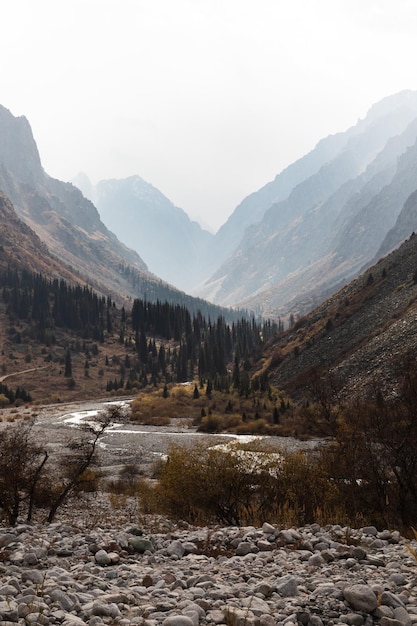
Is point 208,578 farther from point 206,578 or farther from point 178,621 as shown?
point 178,621

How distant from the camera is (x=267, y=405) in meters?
68.9

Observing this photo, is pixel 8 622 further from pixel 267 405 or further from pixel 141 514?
pixel 267 405

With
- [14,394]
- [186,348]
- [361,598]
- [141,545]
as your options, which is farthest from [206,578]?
[186,348]

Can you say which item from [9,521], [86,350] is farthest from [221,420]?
[86,350]

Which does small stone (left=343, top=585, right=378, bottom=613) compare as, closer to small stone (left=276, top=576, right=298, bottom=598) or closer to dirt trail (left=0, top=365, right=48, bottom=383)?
small stone (left=276, top=576, right=298, bottom=598)

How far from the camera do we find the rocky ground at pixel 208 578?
6.98 m

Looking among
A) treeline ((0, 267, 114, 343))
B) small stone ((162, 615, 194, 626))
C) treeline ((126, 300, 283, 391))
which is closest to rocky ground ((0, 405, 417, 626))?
small stone ((162, 615, 194, 626))

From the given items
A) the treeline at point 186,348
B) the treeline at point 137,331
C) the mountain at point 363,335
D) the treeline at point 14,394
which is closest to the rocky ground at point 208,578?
the mountain at point 363,335

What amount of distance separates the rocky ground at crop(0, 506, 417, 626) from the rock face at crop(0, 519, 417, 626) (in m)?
0.02

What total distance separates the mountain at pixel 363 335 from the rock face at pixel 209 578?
4866cm

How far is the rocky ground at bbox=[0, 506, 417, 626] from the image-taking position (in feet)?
22.9

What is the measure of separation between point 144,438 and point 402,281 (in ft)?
204

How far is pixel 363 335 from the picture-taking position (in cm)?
7919

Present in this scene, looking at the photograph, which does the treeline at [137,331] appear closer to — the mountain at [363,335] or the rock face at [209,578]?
the mountain at [363,335]
